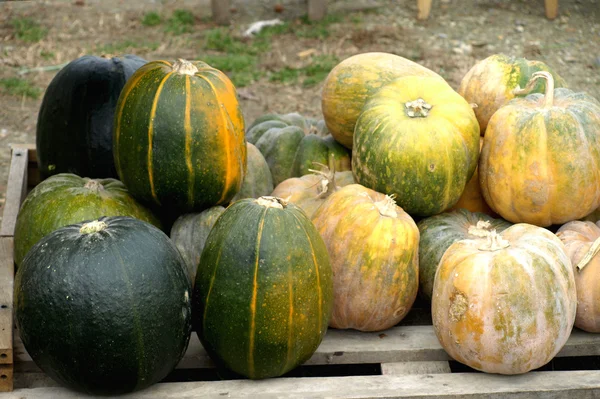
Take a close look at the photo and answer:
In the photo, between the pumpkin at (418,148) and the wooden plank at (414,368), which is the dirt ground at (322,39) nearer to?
the pumpkin at (418,148)

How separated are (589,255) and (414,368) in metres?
0.76

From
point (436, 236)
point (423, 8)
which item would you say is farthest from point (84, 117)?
point (423, 8)

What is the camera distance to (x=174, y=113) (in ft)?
9.45

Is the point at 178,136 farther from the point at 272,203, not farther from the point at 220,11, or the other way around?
the point at 220,11

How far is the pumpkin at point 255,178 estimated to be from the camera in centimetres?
340

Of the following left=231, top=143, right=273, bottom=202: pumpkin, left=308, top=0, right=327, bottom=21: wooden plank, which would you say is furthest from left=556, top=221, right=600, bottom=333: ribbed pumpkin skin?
left=308, top=0, right=327, bottom=21: wooden plank

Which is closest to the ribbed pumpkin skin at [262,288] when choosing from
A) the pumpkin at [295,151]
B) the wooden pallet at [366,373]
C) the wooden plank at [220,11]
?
the wooden pallet at [366,373]

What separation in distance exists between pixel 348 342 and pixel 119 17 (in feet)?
20.1

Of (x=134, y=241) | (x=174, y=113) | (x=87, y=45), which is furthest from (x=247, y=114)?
(x=134, y=241)

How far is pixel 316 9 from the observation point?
26.2 feet

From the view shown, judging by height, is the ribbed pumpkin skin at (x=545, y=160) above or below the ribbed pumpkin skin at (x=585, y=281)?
above

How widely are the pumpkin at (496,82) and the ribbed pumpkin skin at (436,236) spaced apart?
57 centimetres

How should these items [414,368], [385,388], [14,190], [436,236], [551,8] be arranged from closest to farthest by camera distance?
[385,388] < [414,368] < [436,236] < [14,190] < [551,8]

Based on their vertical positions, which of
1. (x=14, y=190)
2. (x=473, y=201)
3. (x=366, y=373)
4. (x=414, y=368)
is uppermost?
(x=473, y=201)
